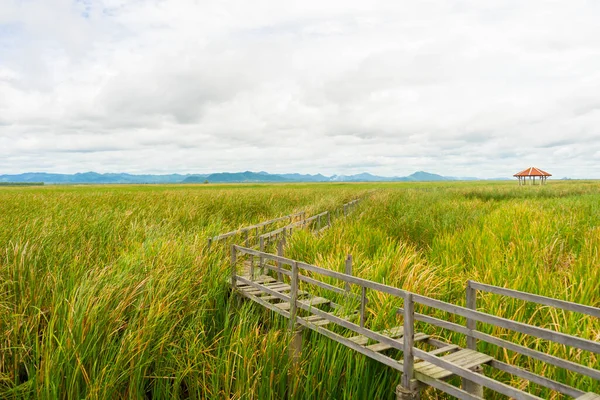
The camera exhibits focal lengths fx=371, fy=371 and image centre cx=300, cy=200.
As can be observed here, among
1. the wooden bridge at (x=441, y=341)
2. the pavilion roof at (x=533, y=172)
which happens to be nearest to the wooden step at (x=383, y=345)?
the wooden bridge at (x=441, y=341)

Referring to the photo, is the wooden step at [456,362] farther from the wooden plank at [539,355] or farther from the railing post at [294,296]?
the railing post at [294,296]

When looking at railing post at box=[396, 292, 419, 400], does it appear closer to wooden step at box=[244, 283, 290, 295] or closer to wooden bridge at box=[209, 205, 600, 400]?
wooden bridge at box=[209, 205, 600, 400]

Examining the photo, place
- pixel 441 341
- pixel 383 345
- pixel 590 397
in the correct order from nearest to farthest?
pixel 590 397, pixel 383 345, pixel 441 341

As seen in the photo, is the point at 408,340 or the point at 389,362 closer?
the point at 408,340

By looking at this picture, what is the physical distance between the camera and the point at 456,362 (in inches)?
161

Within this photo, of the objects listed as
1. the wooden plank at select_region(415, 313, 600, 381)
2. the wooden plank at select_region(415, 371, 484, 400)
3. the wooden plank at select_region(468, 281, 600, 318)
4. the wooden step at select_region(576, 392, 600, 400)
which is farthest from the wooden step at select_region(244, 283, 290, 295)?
the wooden step at select_region(576, 392, 600, 400)

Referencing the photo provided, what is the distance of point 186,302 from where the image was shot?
6.39 m

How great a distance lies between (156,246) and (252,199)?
1710cm

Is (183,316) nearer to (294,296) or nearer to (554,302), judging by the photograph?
(294,296)

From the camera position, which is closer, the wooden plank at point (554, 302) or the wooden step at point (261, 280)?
the wooden plank at point (554, 302)

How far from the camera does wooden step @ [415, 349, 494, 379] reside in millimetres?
4023

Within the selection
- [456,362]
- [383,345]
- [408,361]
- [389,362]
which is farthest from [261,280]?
[456,362]

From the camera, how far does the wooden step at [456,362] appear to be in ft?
13.2

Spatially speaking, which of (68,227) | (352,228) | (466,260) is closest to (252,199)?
(352,228)
